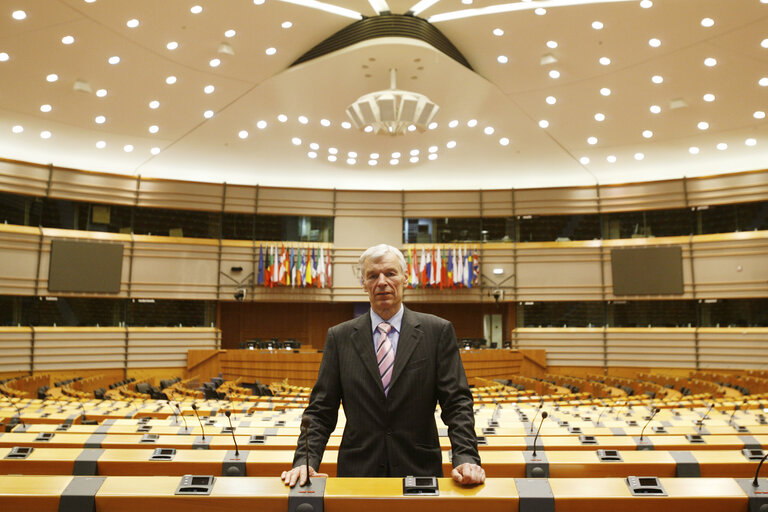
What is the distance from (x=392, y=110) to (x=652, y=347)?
10.7 metres

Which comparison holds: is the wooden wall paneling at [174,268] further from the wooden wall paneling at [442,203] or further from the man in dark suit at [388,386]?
the man in dark suit at [388,386]

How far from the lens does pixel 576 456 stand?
3104 millimetres

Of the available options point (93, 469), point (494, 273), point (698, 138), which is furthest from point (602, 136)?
point (93, 469)

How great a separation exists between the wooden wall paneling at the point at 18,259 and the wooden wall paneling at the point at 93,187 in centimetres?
136

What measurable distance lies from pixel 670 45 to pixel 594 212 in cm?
742

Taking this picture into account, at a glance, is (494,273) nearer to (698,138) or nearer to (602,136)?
(602,136)

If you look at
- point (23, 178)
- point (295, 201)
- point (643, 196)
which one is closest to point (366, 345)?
point (23, 178)

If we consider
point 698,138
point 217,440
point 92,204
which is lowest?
point 217,440

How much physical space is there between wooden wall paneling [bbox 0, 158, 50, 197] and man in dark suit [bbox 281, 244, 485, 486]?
54.9ft

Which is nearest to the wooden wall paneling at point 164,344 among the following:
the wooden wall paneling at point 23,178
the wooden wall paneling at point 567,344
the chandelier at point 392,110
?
the wooden wall paneling at point 23,178

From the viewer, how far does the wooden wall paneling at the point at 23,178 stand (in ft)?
51.6

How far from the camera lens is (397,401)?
2.30 meters

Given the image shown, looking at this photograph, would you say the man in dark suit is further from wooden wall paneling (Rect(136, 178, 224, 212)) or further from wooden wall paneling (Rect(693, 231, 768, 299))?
wooden wall paneling (Rect(693, 231, 768, 299))

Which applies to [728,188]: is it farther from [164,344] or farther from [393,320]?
[393,320]
